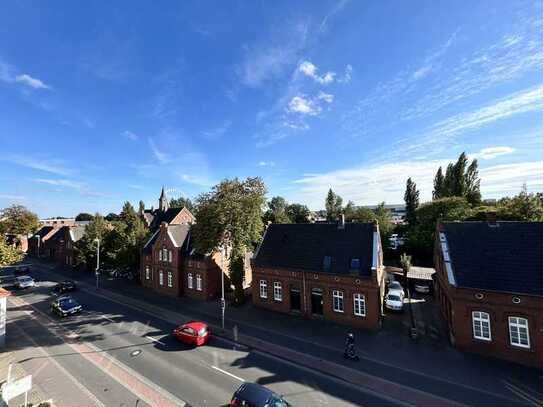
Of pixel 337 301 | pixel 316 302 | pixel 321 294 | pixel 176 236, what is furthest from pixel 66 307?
pixel 337 301

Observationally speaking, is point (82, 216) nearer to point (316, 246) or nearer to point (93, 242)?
point (93, 242)

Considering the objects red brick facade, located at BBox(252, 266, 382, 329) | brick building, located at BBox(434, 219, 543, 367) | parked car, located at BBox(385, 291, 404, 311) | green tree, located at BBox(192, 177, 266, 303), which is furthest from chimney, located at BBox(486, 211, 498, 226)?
green tree, located at BBox(192, 177, 266, 303)

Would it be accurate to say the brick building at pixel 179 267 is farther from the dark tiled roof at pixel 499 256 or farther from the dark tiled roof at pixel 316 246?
the dark tiled roof at pixel 499 256

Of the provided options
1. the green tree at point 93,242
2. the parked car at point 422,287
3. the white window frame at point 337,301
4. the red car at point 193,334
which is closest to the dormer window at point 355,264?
the white window frame at point 337,301

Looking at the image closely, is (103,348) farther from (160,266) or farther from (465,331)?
(465,331)

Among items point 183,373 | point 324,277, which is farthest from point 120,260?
point 324,277
